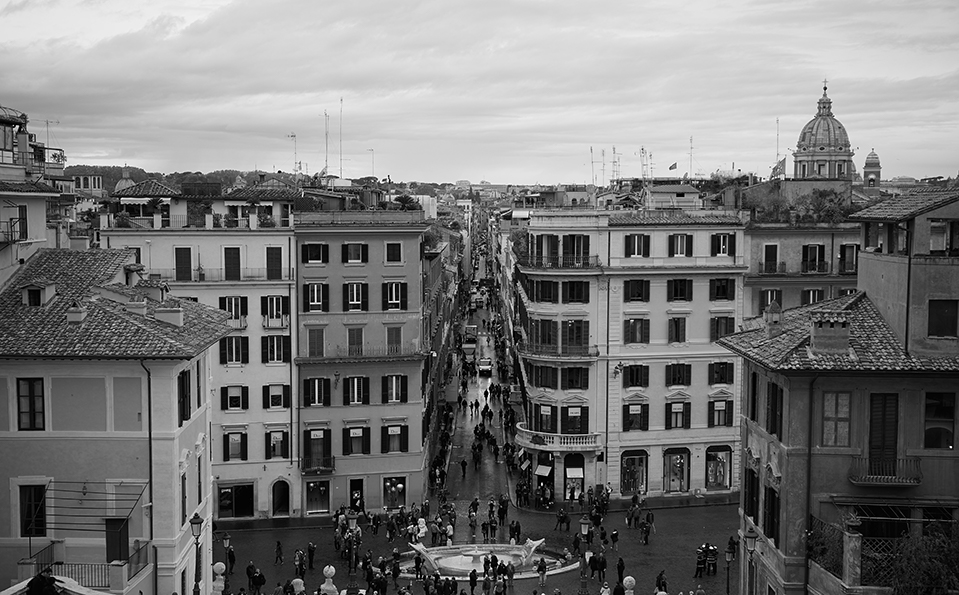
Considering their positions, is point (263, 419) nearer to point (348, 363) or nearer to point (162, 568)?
point (348, 363)

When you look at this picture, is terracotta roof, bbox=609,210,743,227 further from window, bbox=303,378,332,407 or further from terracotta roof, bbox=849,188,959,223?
terracotta roof, bbox=849,188,959,223

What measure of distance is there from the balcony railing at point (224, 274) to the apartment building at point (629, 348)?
14.9m

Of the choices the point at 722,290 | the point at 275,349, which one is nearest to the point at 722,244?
the point at 722,290

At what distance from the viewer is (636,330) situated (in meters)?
70.3

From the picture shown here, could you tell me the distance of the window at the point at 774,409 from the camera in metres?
35.9

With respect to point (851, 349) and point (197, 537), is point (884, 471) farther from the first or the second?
point (197, 537)

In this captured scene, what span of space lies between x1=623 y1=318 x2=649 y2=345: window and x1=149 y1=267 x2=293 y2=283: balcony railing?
19.9m

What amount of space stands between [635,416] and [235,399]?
915 inches

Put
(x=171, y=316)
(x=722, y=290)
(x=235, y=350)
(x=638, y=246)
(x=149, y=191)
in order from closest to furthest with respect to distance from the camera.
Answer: (x=171, y=316)
(x=235, y=350)
(x=149, y=191)
(x=638, y=246)
(x=722, y=290)

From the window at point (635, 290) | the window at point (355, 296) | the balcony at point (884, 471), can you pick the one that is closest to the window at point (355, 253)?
the window at point (355, 296)

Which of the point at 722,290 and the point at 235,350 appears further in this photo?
the point at 722,290

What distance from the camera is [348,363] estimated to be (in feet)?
215

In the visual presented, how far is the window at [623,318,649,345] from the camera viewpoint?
7012cm

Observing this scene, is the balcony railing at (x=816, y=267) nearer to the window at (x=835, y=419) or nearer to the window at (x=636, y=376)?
the window at (x=636, y=376)
